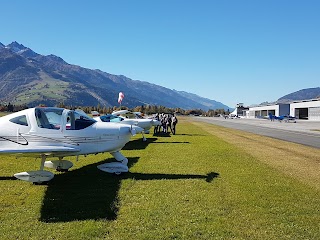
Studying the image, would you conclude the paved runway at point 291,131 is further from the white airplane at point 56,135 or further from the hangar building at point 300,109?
the hangar building at point 300,109

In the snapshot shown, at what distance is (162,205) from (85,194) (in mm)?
2202

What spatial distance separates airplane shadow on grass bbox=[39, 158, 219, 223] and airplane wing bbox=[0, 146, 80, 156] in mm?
964

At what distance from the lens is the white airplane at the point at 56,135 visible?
974cm

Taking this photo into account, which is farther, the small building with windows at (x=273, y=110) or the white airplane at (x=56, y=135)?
the small building with windows at (x=273, y=110)

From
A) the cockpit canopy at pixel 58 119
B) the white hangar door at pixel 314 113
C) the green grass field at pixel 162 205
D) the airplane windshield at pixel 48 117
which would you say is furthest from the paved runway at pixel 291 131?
the white hangar door at pixel 314 113

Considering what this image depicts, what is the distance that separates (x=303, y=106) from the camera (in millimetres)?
97312

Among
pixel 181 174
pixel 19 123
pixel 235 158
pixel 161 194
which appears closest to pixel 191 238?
pixel 161 194

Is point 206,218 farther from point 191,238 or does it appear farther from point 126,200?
point 126,200

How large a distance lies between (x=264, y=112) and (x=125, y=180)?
132 meters

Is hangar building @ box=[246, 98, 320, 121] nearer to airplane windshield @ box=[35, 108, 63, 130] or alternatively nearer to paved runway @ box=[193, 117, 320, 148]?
paved runway @ box=[193, 117, 320, 148]

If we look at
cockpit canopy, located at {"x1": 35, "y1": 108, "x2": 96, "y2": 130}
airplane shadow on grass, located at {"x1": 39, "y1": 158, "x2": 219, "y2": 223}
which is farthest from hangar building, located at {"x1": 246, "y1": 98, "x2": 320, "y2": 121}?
cockpit canopy, located at {"x1": 35, "y1": 108, "x2": 96, "y2": 130}

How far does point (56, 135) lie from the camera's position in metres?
10.0

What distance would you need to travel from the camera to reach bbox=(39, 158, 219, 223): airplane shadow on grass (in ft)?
22.7

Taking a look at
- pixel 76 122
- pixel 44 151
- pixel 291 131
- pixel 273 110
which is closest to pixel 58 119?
pixel 76 122
